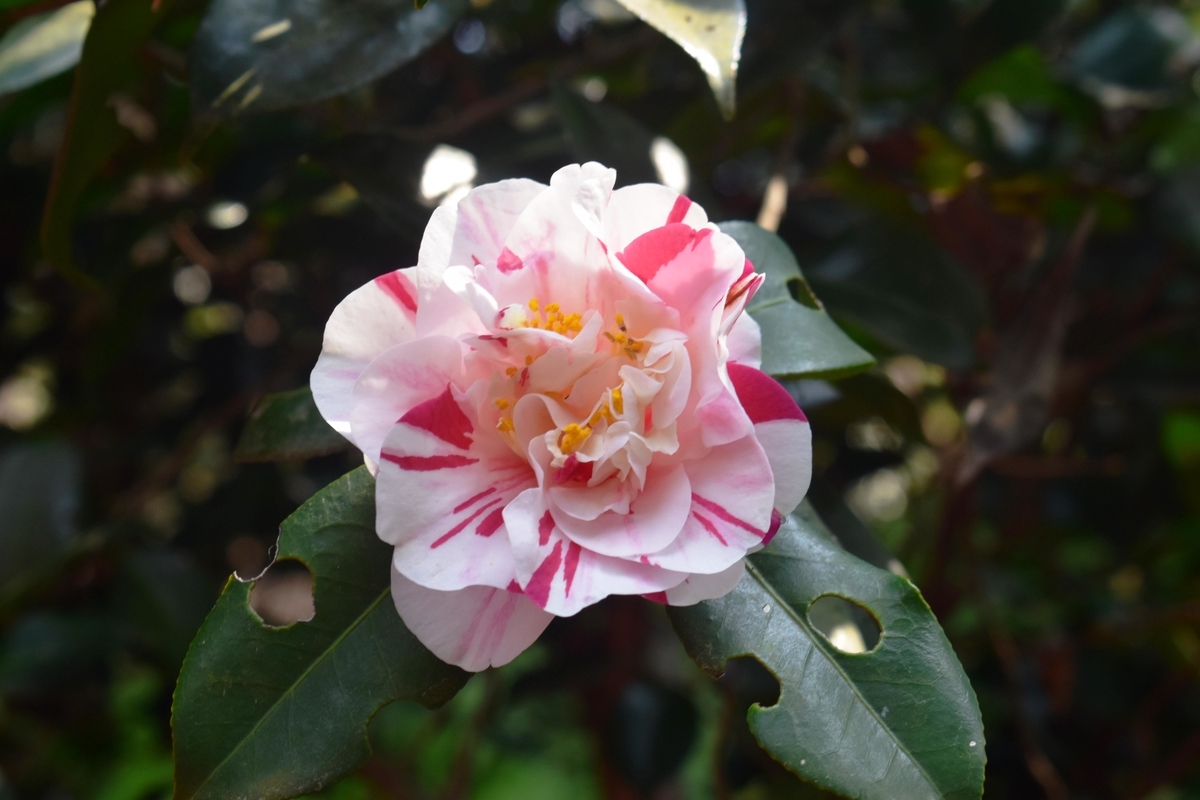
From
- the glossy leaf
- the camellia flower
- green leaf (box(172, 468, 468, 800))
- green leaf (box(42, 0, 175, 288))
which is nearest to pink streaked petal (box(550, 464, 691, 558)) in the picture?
the camellia flower

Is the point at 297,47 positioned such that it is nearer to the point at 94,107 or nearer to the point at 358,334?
the point at 94,107

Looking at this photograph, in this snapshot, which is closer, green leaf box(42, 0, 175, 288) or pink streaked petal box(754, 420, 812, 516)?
pink streaked petal box(754, 420, 812, 516)

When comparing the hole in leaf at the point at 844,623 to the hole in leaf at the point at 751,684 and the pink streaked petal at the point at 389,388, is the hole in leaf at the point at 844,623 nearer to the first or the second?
the pink streaked petal at the point at 389,388

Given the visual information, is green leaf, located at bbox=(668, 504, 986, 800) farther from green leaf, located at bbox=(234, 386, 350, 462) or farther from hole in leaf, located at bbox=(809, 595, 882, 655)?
green leaf, located at bbox=(234, 386, 350, 462)

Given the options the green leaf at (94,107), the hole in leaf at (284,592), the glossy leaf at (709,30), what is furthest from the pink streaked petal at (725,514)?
the hole in leaf at (284,592)

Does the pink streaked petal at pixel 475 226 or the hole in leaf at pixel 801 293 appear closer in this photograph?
the pink streaked petal at pixel 475 226

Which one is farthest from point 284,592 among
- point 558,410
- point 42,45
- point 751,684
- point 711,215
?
point 558,410

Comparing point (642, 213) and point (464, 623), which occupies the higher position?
point (642, 213)
